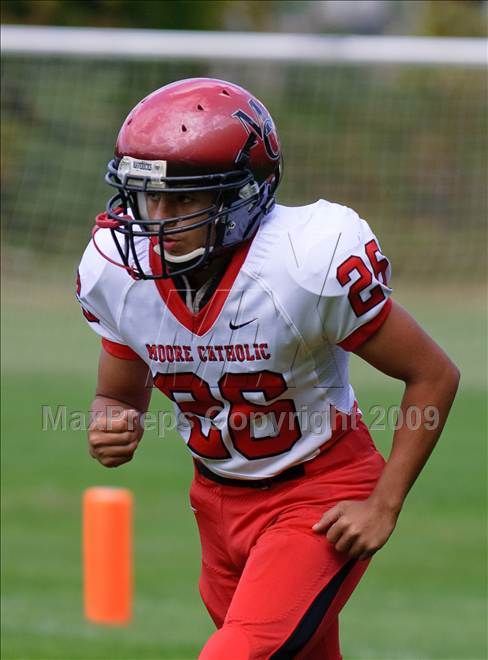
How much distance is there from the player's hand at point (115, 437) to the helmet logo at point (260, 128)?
78 cm

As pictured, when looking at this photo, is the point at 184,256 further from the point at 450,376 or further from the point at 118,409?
the point at 450,376

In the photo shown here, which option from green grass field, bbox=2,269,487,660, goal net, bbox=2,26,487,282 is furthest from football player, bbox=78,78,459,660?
goal net, bbox=2,26,487,282

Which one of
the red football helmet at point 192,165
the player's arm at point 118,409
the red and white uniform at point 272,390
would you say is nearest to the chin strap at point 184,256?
the red football helmet at point 192,165

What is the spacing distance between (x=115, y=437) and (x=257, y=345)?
46 centimetres

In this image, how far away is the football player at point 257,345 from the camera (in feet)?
10.2

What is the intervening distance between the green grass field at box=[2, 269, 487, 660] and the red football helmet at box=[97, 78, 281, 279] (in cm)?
271

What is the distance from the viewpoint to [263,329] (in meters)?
3.17

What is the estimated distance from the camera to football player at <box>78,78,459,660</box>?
3107 mm

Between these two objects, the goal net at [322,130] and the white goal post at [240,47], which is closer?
the white goal post at [240,47]

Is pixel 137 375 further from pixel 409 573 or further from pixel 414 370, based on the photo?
pixel 409 573

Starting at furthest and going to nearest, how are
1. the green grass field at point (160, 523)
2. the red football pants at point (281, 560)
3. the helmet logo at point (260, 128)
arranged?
the green grass field at point (160, 523)
the helmet logo at point (260, 128)
the red football pants at point (281, 560)

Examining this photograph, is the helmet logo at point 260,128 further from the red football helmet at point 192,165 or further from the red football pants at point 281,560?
the red football pants at point 281,560

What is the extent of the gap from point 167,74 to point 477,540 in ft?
13.9

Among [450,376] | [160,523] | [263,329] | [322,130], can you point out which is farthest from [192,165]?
[322,130]
